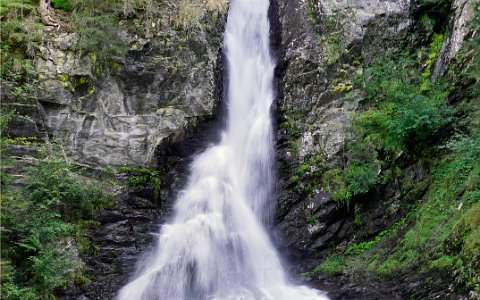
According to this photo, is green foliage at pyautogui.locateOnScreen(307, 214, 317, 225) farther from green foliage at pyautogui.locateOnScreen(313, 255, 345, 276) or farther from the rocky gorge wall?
green foliage at pyautogui.locateOnScreen(313, 255, 345, 276)

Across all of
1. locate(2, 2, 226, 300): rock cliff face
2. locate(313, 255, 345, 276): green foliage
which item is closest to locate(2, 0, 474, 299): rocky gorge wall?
locate(2, 2, 226, 300): rock cliff face

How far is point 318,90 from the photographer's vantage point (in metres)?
14.1

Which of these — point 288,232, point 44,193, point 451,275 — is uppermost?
point 44,193

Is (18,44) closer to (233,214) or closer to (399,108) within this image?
(233,214)

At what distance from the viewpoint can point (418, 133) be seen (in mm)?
11680

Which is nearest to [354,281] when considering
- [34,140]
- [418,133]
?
[418,133]

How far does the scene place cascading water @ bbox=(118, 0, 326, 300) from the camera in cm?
1016

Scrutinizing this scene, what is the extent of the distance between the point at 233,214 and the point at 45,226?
5.08 meters

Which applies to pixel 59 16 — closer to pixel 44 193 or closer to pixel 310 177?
pixel 44 193

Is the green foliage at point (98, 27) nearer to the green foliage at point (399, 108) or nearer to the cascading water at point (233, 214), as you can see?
the cascading water at point (233, 214)

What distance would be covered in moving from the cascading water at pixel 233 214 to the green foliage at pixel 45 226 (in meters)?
1.75

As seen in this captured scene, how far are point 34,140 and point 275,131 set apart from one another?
7269 mm

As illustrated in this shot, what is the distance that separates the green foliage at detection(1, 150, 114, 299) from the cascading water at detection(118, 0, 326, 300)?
Answer: 1751 millimetres

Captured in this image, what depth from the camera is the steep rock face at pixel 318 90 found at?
12039 millimetres
